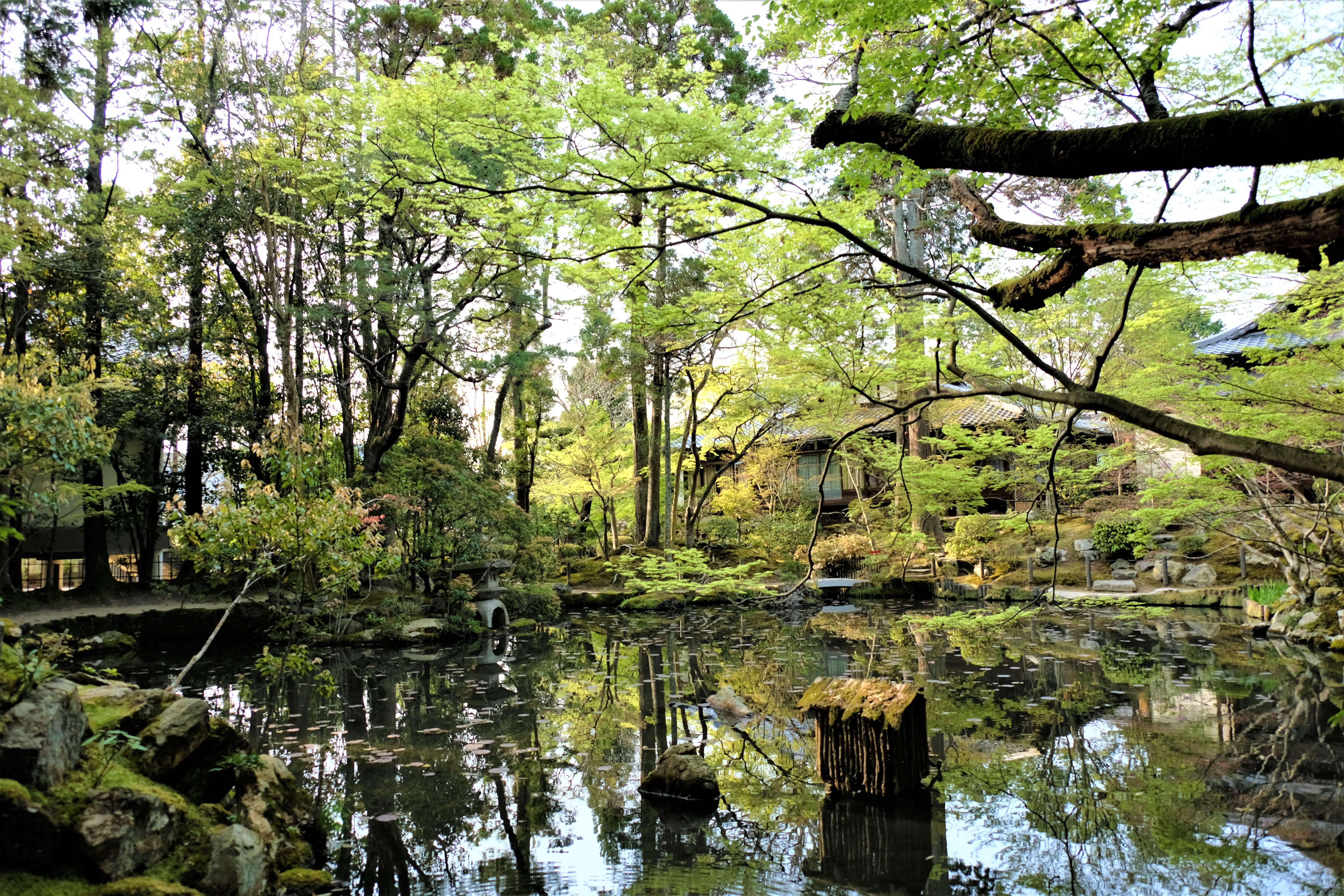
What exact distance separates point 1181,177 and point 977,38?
1.17 meters

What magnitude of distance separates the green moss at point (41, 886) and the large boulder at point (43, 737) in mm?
347

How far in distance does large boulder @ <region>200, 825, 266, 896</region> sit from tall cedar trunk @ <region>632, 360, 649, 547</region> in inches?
581

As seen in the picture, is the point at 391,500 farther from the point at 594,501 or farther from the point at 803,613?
the point at 594,501

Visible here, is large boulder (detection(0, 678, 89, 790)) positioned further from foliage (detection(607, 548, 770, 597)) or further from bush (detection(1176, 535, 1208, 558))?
bush (detection(1176, 535, 1208, 558))

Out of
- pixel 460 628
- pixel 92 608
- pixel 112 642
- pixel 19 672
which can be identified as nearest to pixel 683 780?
pixel 19 672

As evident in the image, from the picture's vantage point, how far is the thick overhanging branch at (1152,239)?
248 centimetres

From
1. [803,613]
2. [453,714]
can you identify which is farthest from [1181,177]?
[803,613]

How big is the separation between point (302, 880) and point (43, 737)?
1399 mm

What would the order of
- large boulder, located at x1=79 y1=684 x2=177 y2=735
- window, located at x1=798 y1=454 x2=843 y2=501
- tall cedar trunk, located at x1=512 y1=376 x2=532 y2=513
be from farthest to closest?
window, located at x1=798 y1=454 x2=843 y2=501 → tall cedar trunk, located at x1=512 y1=376 x2=532 y2=513 → large boulder, located at x1=79 y1=684 x2=177 y2=735

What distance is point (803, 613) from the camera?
16.9 metres

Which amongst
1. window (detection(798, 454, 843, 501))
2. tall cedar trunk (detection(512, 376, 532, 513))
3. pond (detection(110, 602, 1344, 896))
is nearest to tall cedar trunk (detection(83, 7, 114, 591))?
pond (detection(110, 602, 1344, 896))

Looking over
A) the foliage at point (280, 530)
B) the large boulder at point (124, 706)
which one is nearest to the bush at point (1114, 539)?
the foliage at point (280, 530)

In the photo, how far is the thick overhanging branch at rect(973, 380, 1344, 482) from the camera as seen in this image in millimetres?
2602

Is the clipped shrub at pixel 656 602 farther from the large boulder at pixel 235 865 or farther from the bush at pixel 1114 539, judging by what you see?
the large boulder at pixel 235 865
